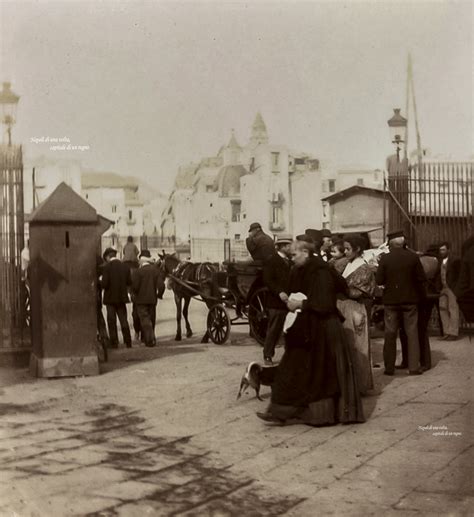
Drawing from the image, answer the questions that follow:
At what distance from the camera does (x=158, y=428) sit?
9.37m

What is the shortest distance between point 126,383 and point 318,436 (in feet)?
12.2

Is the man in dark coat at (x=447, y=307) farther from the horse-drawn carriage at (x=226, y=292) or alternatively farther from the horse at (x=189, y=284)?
the horse at (x=189, y=284)

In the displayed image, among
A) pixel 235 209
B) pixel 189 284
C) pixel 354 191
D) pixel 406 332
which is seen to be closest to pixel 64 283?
pixel 406 332

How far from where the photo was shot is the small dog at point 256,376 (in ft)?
33.2

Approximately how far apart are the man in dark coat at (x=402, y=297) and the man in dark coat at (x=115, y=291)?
557 centimetres

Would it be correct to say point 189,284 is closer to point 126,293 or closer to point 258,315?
point 126,293

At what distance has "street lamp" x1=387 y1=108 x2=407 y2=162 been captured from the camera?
1354cm

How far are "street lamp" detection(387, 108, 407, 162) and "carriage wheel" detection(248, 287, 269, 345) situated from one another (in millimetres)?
3006

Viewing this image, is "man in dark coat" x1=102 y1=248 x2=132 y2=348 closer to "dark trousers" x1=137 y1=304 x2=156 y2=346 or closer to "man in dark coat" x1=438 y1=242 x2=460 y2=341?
"dark trousers" x1=137 y1=304 x2=156 y2=346

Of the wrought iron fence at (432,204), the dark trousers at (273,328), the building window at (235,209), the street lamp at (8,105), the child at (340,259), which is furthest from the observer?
the building window at (235,209)

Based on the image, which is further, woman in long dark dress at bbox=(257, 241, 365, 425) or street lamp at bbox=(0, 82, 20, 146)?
street lamp at bbox=(0, 82, 20, 146)

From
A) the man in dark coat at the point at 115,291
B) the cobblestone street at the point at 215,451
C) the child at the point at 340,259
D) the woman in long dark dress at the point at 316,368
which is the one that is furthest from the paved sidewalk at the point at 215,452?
the man in dark coat at the point at 115,291

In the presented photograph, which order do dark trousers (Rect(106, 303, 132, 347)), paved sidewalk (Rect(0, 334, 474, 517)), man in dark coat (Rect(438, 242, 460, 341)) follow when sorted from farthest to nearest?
1. dark trousers (Rect(106, 303, 132, 347))
2. man in dark coat (Rect(438, 242, 460, 341))
3. paved sidewalk (Rect(0, 334, 474, 517))

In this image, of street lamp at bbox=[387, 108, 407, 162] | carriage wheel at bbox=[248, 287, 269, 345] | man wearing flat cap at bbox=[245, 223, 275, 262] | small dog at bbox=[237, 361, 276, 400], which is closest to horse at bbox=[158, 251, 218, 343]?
carriage wheel at bbox=[248, 287, 269, 345]
